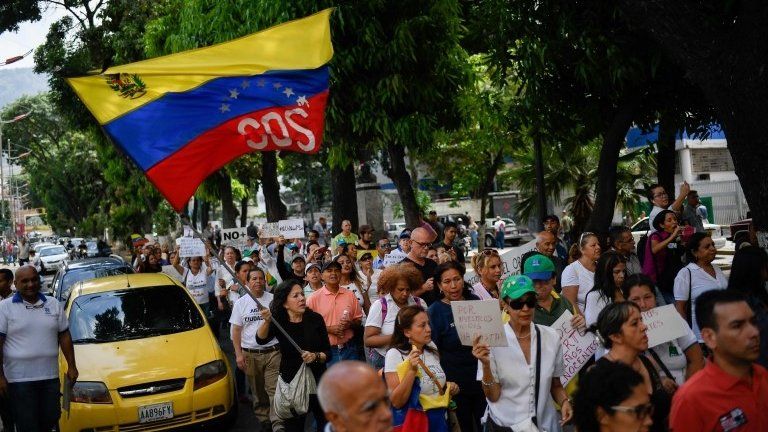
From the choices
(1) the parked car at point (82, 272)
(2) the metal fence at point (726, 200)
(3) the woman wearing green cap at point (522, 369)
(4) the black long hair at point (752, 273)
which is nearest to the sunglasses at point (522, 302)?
(3) the woman wearing green cap at point (522, 369)

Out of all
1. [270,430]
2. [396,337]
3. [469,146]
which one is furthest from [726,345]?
[469,146]

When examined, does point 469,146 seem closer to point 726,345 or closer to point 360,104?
point 360,104

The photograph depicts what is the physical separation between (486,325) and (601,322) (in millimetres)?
670

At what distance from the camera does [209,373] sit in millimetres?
8742

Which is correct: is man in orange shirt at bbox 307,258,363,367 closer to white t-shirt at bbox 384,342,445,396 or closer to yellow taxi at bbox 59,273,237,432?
yellow taxi at bbox 59,273,237,432

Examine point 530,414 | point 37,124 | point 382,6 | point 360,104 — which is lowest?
point 530,414

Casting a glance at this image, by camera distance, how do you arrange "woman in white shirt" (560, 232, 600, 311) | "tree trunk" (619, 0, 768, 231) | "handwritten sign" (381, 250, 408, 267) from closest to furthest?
"tree trunk" (619, 0, 768, 231) → "woman in white shirt" (560, 232, 600, 311) → "handwritten sign" (381, 250, 408, 267)

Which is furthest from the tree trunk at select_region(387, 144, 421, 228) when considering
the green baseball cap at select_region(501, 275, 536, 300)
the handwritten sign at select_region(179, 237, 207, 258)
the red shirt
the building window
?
the building window

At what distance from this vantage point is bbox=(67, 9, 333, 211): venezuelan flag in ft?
24.8

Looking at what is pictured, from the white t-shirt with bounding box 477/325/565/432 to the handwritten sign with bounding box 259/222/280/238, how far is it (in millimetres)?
10071

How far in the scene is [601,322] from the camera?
4.75m

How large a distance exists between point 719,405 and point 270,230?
40.0 ft

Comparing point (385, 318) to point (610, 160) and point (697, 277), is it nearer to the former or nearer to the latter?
point (697, 277)

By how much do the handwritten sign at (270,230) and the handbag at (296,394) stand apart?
314 inches
